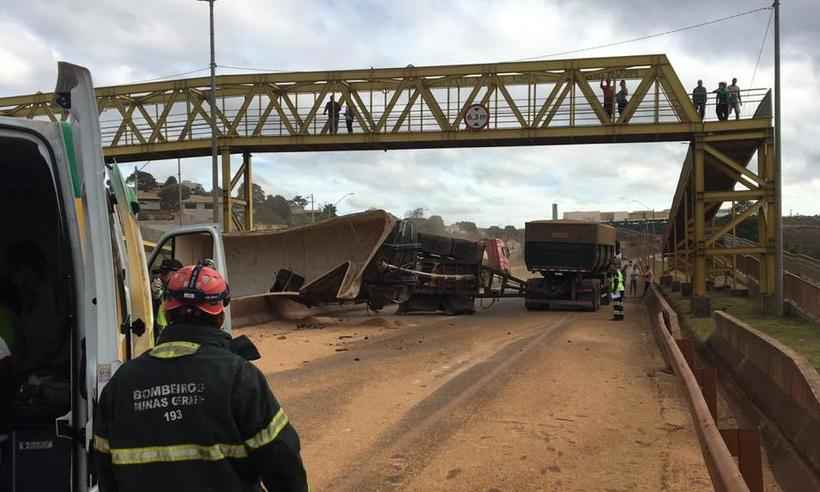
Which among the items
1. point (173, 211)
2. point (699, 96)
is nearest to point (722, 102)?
point (699, 96)

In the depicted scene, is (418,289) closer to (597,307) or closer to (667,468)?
(597,307)

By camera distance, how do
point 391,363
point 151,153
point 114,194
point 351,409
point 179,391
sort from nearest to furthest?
point 179,391 < point 114,194 < point 351,409 < point 391,363 < point 151,153

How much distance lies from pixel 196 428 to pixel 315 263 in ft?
57.4

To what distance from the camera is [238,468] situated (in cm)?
238

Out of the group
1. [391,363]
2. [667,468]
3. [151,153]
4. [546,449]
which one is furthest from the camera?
[151,153]

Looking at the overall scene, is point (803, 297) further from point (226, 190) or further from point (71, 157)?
point (226, 190)

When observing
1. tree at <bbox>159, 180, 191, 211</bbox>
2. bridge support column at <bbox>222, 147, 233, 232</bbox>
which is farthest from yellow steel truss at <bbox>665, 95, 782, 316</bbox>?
tree at <bbox>159, 180, 191, 211</bbox>

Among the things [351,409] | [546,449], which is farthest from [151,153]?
[546,449]

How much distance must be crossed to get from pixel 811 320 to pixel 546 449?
418 inches

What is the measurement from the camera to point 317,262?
1964 centimetres

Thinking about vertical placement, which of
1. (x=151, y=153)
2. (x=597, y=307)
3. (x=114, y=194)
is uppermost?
(x=151, y=153)

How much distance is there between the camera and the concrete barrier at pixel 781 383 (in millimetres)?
5832

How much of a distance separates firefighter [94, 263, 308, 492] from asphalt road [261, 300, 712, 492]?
3.13 metres

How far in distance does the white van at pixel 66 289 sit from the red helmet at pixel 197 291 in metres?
0.49
